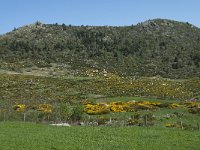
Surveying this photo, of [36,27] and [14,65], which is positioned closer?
[14,65]

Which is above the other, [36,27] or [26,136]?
[36,27]

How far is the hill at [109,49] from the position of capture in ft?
467

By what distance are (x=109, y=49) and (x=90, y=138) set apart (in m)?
136

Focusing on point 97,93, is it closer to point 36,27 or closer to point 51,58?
point 51,58

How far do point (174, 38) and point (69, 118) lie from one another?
135 meters

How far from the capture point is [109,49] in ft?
545

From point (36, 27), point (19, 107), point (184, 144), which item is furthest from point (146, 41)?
point (184, 144)

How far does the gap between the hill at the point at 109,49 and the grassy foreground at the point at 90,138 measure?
Answer: 94.1 m

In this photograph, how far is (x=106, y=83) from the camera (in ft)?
337

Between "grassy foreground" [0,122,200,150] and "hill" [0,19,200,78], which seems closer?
"grassy foreground" [0,122,200,150]

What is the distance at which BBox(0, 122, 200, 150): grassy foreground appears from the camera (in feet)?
91.5

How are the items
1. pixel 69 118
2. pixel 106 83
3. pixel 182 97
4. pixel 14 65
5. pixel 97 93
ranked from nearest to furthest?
pixel 69 118, pixel 182 97, pixel 97 93, pixel 106 83, pixel 14 65

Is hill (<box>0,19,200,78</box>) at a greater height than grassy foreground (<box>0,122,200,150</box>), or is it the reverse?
hill (<box>0,19,200,78</box>)

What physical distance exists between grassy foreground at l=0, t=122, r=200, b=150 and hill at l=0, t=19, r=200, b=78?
94080 millimetres
